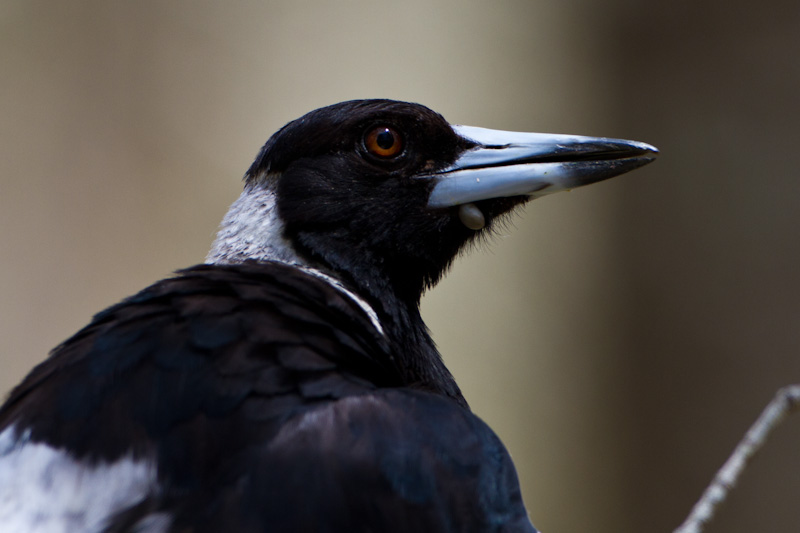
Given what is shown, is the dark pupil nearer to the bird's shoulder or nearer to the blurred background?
the bird's shoulder

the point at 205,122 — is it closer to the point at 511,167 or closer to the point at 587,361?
the point at 587,361

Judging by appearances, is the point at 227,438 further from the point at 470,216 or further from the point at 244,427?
the point at 470,216

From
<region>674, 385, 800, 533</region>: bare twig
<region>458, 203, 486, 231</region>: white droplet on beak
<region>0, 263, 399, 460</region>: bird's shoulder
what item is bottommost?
<region>674, 385, 800, 533</region>: bare twig

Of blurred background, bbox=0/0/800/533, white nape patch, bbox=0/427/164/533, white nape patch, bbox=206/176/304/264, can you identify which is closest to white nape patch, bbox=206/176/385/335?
white nape patch, bbox=206/176/304/264

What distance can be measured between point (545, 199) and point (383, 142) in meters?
2.75

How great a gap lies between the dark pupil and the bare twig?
801 millimetres

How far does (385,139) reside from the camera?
1.57m

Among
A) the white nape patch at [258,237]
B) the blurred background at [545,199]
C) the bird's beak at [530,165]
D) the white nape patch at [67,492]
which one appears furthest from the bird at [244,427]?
the blurred background at [545,199]

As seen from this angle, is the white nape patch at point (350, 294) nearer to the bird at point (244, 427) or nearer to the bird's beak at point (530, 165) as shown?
the bird at point (244, 427)

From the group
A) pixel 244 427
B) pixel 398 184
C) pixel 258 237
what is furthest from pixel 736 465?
pixel 258 237

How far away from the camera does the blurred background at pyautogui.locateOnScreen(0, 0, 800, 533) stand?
356cm

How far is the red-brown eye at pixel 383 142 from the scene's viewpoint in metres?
1.57

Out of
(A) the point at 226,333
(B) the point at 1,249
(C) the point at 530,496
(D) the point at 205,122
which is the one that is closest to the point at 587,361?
(C) the point at 530,496

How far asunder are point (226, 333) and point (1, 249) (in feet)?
9.34
